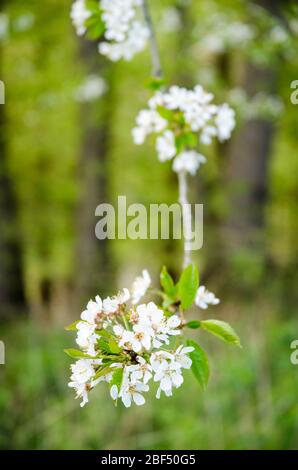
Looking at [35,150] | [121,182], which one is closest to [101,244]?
[35,150]

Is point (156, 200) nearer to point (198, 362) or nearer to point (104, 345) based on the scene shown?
point (198, 362)

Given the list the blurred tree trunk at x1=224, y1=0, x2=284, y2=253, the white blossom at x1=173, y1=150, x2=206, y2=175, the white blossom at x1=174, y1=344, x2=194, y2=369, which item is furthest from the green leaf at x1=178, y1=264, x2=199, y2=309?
the blurred tree trunk at x1=224, y1=0, x2=284, y2=253

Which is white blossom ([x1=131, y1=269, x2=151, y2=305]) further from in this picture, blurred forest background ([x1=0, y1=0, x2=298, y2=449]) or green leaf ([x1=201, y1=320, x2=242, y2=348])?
blurred forest background ([x1=0, y1=0, x2=298, y2=449])

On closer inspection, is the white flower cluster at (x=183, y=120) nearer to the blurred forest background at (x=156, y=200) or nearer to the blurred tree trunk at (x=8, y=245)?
the blurred forest background at (x=156, y=200)

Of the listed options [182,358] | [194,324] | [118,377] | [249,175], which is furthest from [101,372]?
[249,175]

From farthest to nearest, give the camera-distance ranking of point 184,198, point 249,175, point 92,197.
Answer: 1. point 92,197
2. point 249,175
3. point 184,198
